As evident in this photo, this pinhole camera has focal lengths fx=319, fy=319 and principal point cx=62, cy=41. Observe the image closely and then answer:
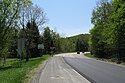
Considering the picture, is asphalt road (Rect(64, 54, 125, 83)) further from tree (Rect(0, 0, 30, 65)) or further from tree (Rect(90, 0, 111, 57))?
tree (Rect(90, 0, 111, 57))

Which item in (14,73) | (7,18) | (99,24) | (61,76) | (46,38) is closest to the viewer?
(61,76)

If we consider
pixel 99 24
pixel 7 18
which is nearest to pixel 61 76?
pixel 7 18

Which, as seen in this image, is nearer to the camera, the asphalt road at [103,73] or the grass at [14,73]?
the grass at [14,73]

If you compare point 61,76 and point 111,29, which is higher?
point 111,29

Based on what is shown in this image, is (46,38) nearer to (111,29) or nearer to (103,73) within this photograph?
(111,29)

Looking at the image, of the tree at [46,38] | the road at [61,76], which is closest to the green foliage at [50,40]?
the tree at [46,38]

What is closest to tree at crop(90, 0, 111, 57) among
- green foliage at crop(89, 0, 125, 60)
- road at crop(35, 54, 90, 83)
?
green foliage at crop(89, 0, 125, 60)

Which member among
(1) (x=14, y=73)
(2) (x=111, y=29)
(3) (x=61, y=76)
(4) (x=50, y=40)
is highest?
(4) (x=50, y=40)

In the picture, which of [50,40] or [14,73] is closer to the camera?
[14,73]

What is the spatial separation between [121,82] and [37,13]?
56707 mm

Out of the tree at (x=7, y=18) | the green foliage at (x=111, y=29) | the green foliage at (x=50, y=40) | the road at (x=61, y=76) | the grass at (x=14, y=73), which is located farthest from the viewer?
the green foliage at (x=50, y=40)

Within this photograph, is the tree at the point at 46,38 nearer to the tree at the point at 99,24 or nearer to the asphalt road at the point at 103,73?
the tree at the point at 99,24

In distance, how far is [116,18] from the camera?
53969 mm

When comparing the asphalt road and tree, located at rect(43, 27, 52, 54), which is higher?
tree, located at rect(43, 27, 52, 54)
